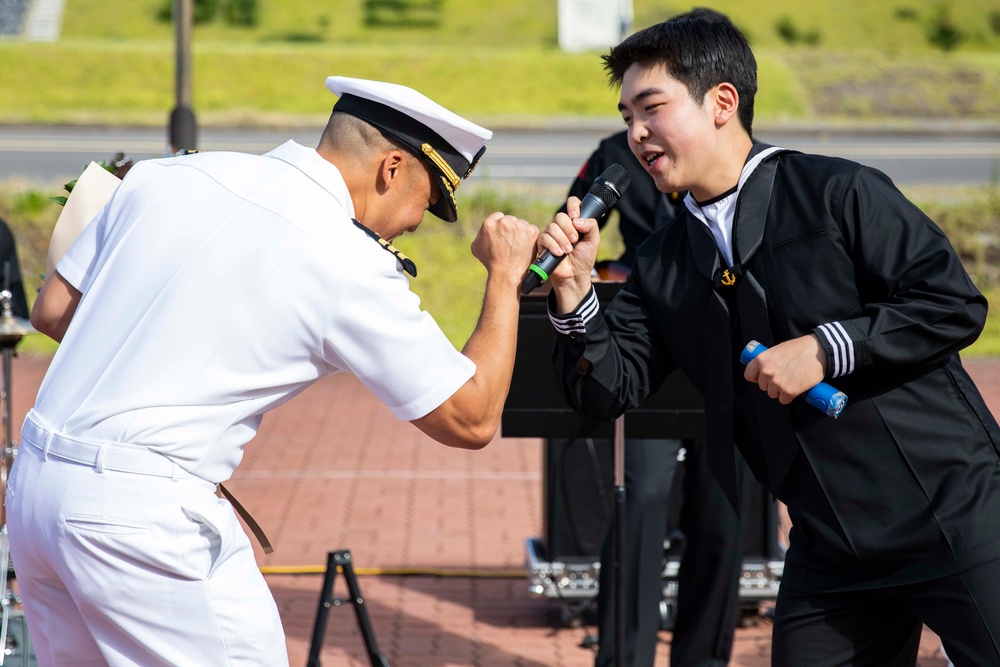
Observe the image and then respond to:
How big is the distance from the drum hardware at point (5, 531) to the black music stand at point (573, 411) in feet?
5.64

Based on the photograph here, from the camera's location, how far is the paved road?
16766 mm

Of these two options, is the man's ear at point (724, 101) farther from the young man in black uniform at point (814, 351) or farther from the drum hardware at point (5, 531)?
the drum hardware at point (5, 531)

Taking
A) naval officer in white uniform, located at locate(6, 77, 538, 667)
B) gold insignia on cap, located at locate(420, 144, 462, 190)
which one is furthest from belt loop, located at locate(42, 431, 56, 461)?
gold insignia on cap, located at locate(420, 144, 462, 190)

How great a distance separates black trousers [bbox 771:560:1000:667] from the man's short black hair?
3.76 feet

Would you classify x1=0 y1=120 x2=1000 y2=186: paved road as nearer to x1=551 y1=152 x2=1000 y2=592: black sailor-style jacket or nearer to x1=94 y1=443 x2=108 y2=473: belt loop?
x1=551 y1=152 x2=1000 y2=592: black sailor-style jacket

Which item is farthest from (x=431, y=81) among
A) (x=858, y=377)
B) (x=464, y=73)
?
(x=858, y=377)

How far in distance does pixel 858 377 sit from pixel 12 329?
3.33m

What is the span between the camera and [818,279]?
2.59 metres

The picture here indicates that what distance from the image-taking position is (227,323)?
220cm

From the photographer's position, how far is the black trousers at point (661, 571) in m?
4.24

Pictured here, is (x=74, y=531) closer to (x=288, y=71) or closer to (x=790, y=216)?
(x=790, y=216)

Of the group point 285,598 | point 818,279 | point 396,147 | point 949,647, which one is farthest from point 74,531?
point 285,598

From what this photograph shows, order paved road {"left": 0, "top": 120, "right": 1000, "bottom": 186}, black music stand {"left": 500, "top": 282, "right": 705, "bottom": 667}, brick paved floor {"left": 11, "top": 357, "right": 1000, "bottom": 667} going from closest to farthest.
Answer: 1. black music stand {"left": 500, "top": 282, "right": 705, "bottom": 667}
2. brick paved floor {"left": 11, "top": 357, "right": 1000, "bottom": 667}
3. paved road {"left": 0, "top": 120, "right": 1000, "bottom": 186}

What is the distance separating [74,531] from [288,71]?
25673 millimetres
